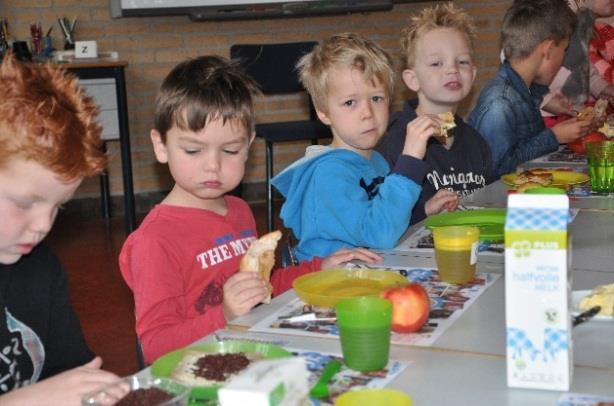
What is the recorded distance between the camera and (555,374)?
126 centimetres

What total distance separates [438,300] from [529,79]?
2497mm

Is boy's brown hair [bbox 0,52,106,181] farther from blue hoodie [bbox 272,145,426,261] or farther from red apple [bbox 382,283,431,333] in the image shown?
blue hoodie [bbox 272,145,426,261]

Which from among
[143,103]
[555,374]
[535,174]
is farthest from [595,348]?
[143,103]

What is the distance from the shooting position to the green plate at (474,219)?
227 centimetres

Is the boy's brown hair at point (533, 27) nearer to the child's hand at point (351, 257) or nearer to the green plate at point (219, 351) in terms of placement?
the child's hand at point (351, 257)

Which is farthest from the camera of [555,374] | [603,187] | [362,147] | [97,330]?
[97,330]

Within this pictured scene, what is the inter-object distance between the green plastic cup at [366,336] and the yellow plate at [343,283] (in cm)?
28

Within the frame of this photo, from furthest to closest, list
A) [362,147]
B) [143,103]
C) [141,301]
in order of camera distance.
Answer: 1. [143,103]
2. [362,147]
3. [141,301]

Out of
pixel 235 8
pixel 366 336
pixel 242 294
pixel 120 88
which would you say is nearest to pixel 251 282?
pixel 242 294

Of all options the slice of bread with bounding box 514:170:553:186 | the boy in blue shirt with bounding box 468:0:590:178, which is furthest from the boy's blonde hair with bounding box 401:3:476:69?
the slice of bread with bounding box 514:170:553:186

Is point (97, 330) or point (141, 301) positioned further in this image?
point (97, 330)

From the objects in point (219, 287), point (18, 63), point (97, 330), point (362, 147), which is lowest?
point (97, 330)

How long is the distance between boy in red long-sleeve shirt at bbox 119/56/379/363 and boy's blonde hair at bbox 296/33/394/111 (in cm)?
37

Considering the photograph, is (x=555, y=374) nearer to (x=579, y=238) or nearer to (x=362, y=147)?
(x=579, y=238)
